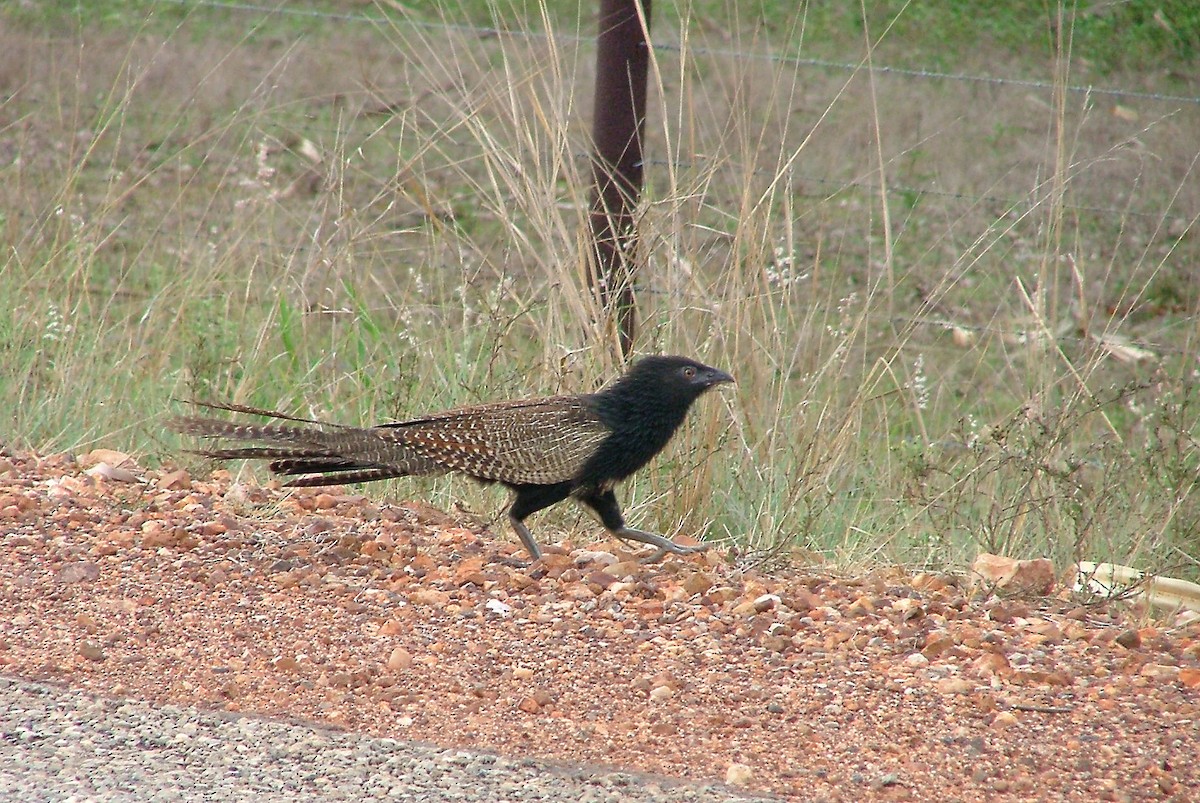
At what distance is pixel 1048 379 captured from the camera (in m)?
5.49

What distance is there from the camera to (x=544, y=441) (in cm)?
496

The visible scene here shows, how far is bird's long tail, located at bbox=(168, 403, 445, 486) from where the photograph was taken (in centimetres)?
468

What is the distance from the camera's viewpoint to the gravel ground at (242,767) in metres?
3.08

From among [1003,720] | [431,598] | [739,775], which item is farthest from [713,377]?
[739,775]

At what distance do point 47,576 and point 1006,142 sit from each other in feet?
31.2

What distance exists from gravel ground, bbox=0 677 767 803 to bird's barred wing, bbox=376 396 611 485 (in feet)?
5.21

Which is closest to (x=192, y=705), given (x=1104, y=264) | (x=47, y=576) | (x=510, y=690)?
(x=510, y=690)


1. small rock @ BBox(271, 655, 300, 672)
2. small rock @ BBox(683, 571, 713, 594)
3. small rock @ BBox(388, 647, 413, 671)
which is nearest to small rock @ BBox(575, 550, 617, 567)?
small rock @ BBox(683, 571, 713, 594)

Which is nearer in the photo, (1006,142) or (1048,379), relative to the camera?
(1048,379)

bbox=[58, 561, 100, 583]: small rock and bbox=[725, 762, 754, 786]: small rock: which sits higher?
bbox=[725, 762, 754, 786]: small rock

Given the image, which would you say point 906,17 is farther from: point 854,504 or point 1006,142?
point 854,504

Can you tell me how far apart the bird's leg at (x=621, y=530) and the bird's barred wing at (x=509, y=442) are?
0.21m

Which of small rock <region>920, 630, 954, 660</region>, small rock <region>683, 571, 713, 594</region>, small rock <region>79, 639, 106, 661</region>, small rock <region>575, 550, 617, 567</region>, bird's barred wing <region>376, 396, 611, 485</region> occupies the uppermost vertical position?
bird's barred wing <region>376, 396, 611, 485</region>

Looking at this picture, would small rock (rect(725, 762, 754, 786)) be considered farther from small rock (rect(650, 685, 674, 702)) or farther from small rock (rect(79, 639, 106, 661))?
small rock (rect(79, 639, 106, 661))
